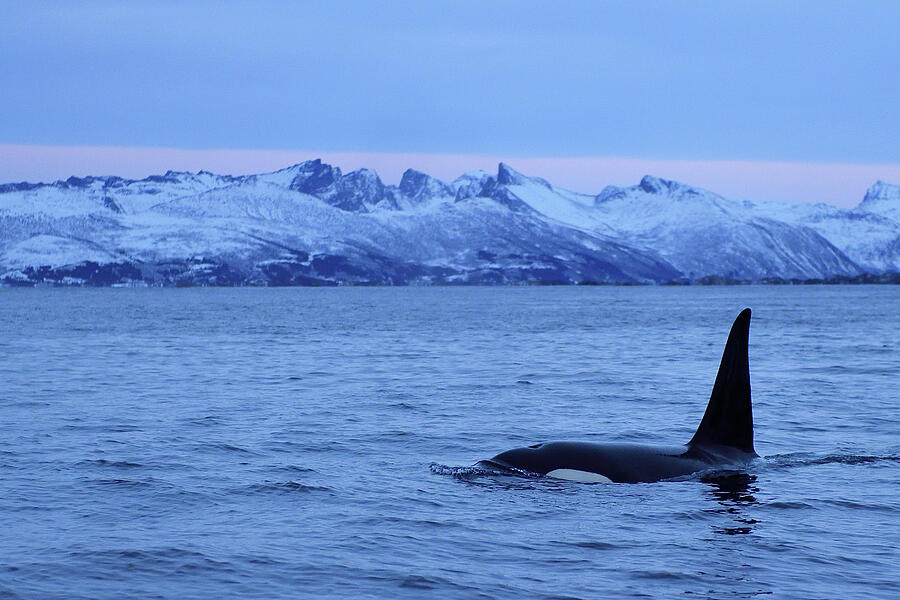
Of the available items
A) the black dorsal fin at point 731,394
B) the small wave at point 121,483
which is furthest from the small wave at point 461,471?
the small wave at point 121,483

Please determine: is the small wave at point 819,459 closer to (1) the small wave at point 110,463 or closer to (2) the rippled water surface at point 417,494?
(2) the rippled water surface at point 417,494

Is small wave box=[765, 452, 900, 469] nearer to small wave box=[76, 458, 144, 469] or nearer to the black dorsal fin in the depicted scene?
the black dorsal fin

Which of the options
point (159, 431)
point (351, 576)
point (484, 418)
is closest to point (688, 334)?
point (484, 418)

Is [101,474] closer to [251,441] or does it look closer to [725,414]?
[251,441]

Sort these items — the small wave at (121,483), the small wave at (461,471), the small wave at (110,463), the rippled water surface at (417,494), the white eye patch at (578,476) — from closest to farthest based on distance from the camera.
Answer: the rippled water surface at (417,494) → the white eye patch at (578,476) → the small wave at (121,483) → the small wave at (461,471) → the small wave at (110,463)

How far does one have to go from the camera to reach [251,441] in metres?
22.1

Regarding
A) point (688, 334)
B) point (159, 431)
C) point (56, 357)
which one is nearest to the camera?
point (159, 431)

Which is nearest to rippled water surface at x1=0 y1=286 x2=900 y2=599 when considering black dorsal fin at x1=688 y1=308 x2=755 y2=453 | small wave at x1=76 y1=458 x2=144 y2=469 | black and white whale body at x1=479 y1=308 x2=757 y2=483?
small wave at x1=76 y1=458 x2=144 y2=469

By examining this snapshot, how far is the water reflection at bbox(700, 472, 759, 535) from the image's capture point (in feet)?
48.0

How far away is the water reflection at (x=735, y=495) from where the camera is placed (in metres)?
14.6

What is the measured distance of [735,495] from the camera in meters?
16.4

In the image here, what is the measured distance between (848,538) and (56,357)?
41.4m

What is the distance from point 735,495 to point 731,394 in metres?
1.97

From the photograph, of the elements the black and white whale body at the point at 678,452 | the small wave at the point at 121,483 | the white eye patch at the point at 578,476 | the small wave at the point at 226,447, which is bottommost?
the small wave at the point at 121,483
